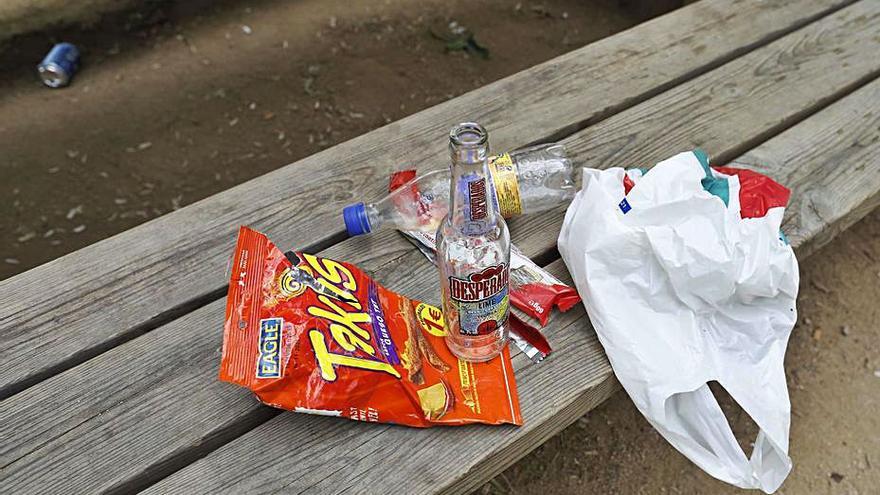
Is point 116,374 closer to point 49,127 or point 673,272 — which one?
point 673,272

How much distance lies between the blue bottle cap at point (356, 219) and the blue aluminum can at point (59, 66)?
2403mm

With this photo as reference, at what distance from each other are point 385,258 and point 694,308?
565 mm

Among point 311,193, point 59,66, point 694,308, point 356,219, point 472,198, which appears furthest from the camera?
point 59,66

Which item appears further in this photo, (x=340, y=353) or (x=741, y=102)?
(x=741, y=102)

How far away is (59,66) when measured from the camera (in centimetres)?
291

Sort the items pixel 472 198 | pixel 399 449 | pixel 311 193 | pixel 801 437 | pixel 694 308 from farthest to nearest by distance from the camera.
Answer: pixel 801 437 → pixel 311 193 → pixel 694 308 → pixel 399 449 → pixel 472 198

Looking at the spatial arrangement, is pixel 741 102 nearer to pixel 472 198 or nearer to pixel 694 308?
pixel 694 308

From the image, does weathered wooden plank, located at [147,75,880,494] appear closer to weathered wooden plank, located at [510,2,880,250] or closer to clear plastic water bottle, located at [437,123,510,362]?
clear plastic water bottle, located at [437,123,510,362]

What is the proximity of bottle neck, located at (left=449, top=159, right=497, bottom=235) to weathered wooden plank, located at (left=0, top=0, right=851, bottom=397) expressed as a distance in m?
0.42

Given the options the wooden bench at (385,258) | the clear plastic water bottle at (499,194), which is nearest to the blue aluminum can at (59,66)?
the wooden bench at (385,258)

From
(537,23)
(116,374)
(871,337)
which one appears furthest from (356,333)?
(537,23)

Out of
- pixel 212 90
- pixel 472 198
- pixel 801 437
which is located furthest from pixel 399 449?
pixel 212 90

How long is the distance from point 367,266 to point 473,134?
48 cm

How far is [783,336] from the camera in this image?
1.10 meters
